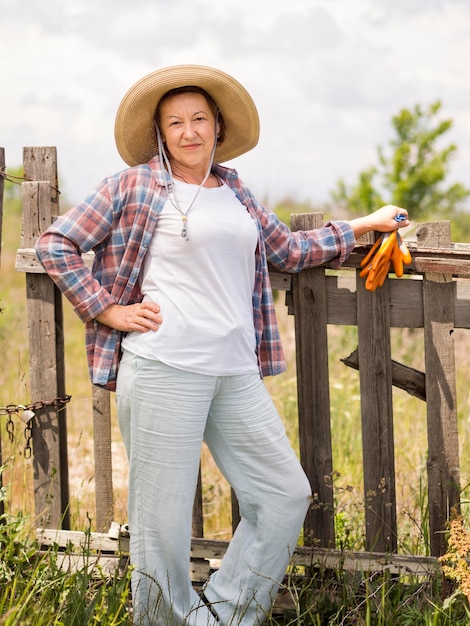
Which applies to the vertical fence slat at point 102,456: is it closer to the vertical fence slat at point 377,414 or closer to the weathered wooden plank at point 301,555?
the weathered wooden plank at point 301,555

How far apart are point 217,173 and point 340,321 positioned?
849 mm

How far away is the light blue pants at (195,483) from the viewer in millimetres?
2926

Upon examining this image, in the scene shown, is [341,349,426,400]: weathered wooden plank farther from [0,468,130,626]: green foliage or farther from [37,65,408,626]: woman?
[0,468,130,626]: green foliage

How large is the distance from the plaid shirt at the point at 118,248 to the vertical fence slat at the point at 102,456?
448 mm

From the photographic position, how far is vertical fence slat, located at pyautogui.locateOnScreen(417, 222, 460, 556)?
335cm

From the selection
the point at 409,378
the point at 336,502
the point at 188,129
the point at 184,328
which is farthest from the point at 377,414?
the point at 188,129

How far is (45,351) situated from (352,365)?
4.57 feet

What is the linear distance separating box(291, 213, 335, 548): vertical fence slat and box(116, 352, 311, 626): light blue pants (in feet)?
1.19

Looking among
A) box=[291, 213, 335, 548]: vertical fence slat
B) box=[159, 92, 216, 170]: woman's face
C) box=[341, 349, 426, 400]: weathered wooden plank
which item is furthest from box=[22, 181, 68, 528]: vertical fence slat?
box=[341, 349, 426, 400]: weathered wooden plank

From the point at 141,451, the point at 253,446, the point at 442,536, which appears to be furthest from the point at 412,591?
the point at 141,451

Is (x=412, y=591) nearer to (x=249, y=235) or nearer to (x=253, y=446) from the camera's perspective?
(x=253, y=446)

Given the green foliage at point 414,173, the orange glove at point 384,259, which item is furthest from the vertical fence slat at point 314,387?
the green foliage at point 414,173

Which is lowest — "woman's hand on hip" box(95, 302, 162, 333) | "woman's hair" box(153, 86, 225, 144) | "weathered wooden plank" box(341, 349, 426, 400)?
"weathered wooden plank" box(341, 349, 426, 400)

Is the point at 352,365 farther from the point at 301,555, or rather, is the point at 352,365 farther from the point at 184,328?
the point at 184,328
